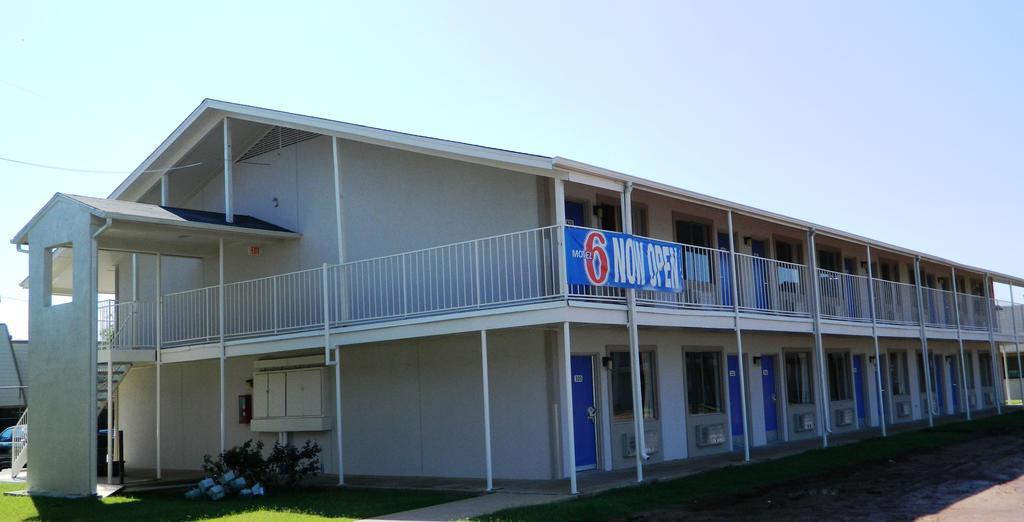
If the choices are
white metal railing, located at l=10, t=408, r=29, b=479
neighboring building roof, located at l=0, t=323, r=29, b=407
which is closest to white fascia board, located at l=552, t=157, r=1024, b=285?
white metal railing, located at l=10, t=408, r=29, b=479

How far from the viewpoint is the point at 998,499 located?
12.2 meters

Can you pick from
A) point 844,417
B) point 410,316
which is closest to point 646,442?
point 410,316

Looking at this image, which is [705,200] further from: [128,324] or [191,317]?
[128,324]

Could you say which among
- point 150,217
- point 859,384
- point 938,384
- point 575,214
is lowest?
point 938,384

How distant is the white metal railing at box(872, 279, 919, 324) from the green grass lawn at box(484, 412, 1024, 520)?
322 centimetres

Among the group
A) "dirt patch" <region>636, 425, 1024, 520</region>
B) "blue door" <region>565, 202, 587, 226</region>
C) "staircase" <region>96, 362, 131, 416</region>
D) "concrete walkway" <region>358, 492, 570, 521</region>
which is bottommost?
"dirt patch" <region>636, 425, 1024, 520</region>

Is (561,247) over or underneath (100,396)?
over

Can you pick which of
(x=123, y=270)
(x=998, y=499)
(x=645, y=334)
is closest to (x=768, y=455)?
(x=645, y=334)

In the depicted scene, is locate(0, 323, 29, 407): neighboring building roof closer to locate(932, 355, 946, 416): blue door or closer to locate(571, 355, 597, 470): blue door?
locate(571, 355, 597, 470): blue door

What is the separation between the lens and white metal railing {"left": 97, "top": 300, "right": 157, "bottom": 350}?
829 inches

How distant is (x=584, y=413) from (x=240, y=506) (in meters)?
5.66

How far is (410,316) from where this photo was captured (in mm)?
16203

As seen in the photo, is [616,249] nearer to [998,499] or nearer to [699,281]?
[699,281]

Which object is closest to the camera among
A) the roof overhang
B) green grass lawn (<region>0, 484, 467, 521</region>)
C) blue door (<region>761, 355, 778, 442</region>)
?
green grass lawn (<region>0, 484, 467, 521</region>)
